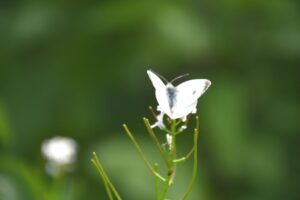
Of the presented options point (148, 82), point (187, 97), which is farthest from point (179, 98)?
point (148, 82)

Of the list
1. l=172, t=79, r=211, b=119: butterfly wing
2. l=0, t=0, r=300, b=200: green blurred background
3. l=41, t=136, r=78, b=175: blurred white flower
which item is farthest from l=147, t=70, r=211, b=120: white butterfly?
l=0, t=0, r=300, b=200: green blurred background

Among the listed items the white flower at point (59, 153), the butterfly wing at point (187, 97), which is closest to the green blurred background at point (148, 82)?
the white flower at point (59, 153)

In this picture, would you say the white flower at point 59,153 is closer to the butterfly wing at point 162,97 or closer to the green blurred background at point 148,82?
the green blurred background at point 148,82

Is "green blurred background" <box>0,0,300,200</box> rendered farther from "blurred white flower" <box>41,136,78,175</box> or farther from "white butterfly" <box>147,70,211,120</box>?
"white butterfly" <box>147,70,211,120</box>

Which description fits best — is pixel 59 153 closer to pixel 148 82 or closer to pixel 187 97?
pixel 148 82

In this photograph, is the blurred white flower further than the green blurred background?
No

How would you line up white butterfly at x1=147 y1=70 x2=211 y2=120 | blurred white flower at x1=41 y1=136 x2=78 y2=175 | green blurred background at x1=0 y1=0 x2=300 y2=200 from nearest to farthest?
white butterfly at x1=147 y1=70 x2=211 y2=120
blurred white flower at x1=41 y1=136 x2=78 y2=175
green blurred background at x1=0 y1=0 x2=300 y2=200

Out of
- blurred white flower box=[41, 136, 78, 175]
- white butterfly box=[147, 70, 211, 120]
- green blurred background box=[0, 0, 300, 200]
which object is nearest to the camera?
white butterfly box=[147, 70, 211, 120]
